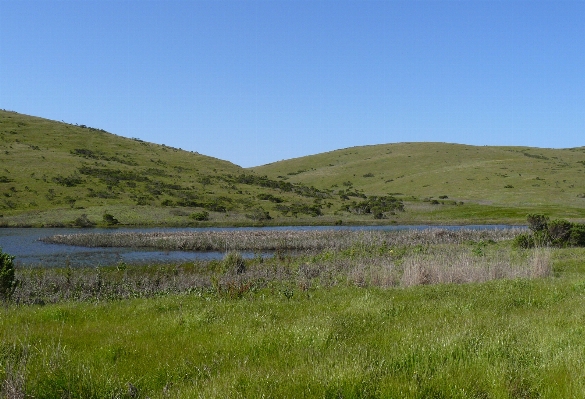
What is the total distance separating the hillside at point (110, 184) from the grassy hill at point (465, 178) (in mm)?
31203

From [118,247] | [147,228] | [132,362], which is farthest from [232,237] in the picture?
[132,362]

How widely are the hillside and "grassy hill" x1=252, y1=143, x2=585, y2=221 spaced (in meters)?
31.2

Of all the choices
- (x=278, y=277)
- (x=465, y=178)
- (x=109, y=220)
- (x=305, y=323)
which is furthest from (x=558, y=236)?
(x=465, y=178)

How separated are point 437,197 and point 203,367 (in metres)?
114

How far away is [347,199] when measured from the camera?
11169 cm

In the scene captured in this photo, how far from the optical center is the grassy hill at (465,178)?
9394 cm

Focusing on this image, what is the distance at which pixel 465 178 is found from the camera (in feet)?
432

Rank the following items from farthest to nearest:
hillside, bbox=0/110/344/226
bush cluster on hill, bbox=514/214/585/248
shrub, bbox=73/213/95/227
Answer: hillside, bbox=0/110/344/226
shrub, bbox=73/213/95/227
bush cluster on hill, bbox=514/214/585/248

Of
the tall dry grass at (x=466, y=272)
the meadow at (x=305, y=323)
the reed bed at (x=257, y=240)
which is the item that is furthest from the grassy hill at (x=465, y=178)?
the tall dry grass at (x=466, y=272)

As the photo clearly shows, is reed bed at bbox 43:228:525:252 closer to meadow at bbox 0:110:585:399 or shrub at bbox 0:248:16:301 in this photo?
meadow at bbox 0:110:585:399

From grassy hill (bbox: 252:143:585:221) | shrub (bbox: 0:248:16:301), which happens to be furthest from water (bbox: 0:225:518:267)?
grassy hill (bbox: 252:143:585:221)

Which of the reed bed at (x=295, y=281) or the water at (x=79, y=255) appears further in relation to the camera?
the water at (x=79, y=255)

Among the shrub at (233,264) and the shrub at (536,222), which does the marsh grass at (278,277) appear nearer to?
the shrub at (233,264)

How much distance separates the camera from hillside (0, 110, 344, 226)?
71.2 m
